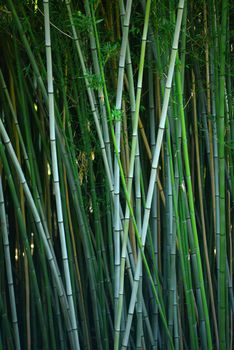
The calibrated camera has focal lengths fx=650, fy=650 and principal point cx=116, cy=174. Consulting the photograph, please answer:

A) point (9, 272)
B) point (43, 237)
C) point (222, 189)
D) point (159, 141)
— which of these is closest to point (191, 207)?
point (222, 189)

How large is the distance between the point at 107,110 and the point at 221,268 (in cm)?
83

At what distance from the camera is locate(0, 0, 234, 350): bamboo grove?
2418 millimetres

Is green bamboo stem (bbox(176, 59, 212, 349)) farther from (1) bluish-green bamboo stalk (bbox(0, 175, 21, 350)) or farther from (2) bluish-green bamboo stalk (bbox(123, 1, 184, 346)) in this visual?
(1) bluish-green bamboo stalk (bbox(0, 175, 21, 350))

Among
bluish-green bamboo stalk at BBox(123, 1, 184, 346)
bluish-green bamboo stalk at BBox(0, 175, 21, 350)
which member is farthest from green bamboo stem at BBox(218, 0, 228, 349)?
bluish-green bamboo stalk at BBox(0, 175, 21, 350)

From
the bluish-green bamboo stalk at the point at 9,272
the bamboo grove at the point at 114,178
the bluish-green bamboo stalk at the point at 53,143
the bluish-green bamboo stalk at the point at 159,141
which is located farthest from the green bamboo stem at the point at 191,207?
the bluish-green bamboo stalk at the point at 9,272

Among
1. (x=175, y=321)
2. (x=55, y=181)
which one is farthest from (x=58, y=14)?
(x=175, y=321)

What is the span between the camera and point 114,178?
90.8 inches

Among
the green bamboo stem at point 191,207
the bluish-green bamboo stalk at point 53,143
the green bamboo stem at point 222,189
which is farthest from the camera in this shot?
the green bamboo stem at point 222,189

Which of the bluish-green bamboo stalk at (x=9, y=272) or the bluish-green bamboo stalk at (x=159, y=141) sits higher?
the bluish-green bamboo stalk at (x=159, y=141)

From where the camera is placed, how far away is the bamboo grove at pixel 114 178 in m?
2.42

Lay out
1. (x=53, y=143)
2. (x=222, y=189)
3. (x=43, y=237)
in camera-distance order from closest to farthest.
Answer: (x=53, y=143)
(x=43, y=237)
(x=222, y=189)

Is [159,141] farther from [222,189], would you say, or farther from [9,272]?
[9,272]

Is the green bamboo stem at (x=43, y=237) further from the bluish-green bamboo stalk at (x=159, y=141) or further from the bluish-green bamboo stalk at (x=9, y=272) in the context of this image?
the bluish-green bamboo stalk at (x=159, y=141)

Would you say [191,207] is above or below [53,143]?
below
